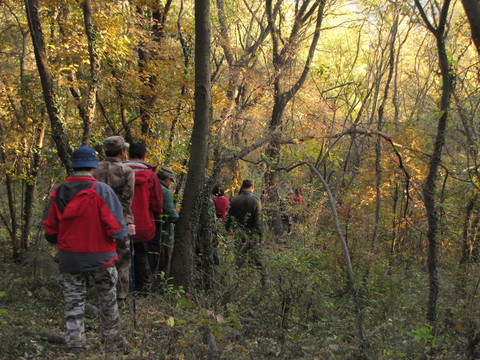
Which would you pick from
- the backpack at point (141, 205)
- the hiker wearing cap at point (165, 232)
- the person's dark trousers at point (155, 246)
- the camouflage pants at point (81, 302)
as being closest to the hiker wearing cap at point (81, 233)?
the camouflage pants at point (81, 302)

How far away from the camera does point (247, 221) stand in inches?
274

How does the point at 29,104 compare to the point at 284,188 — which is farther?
the point at 284,188

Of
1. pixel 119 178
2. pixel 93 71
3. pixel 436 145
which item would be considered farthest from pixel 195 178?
pixel 436 145

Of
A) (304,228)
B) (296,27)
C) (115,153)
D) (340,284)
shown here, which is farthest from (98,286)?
(296,27)

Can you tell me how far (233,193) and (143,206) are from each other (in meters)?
8.92

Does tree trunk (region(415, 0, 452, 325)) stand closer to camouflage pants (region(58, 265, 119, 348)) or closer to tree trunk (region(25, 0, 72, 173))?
camouflage pants (region(58, 265, 119, 348))

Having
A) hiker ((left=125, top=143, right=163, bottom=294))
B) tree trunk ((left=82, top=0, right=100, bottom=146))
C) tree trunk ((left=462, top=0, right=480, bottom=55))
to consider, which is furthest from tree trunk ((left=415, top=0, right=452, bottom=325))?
tree trunk ((left=82, top=0, right=100, bottom=146))

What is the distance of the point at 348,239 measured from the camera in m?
8.08

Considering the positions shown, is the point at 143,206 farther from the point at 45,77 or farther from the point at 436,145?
the point at 436,145

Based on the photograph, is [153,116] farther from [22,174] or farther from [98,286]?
[98,286]

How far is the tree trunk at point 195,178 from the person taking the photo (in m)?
5.08

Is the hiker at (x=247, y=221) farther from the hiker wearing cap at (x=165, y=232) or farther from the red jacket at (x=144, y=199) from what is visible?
the red jacket at (x=144, y=199)

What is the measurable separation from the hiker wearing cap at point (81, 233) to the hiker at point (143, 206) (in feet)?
4.38

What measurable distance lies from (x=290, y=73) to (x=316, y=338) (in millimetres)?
10017
